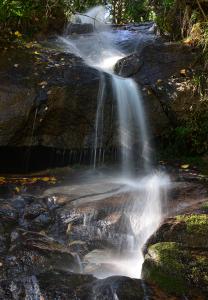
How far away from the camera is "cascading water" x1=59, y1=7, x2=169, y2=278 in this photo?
18.0ft

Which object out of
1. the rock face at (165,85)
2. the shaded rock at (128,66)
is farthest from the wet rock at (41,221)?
the shaded rock at (128,66)

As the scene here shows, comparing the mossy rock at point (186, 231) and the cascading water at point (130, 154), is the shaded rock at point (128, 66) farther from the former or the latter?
the mossy rock at point (186, 231)

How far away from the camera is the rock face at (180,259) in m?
4.10

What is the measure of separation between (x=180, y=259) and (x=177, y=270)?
152 millimetres

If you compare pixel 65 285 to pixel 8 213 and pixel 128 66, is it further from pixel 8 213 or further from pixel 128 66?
pixel 128 66

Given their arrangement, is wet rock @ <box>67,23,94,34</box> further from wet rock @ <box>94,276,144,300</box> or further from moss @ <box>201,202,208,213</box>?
wet rock @ <box>94,276,144,300</box>

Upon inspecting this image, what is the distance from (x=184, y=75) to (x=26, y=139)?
366 cm

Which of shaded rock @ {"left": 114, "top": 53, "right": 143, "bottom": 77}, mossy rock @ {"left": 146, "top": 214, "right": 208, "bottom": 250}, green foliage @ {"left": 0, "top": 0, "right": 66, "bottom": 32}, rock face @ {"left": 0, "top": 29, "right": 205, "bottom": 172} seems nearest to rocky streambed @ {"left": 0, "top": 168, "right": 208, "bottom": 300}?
mossy rock @ {"left": 146, "top": 214, "right": 208, "bottom": 250}

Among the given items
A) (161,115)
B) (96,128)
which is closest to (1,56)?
(96,128)

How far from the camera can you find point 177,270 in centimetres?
421

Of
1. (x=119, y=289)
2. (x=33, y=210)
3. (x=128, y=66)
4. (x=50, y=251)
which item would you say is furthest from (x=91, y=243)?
(x=128, y=66)

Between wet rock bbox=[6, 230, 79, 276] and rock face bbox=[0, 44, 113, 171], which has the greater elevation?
rock face bbox=[0, 44, 113, 171]

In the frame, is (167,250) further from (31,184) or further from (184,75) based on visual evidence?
(184,75)

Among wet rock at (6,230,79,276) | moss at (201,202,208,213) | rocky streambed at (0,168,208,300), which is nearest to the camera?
rocky streambed at (0,168,208,300)
